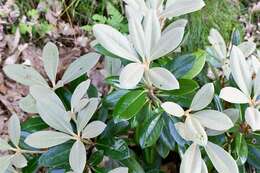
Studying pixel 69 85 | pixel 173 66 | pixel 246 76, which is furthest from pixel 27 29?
pixel 246 76

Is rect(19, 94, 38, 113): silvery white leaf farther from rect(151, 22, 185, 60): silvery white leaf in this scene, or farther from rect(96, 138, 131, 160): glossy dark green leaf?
rect(151, 22, 185, 60): silvery white leaf

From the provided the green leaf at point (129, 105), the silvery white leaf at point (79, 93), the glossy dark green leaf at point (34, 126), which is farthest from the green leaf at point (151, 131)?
the glossy dark green leaf at point (34, 126)

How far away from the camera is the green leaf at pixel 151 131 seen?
36.8 inches

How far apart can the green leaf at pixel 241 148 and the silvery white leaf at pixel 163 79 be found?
0.21 m

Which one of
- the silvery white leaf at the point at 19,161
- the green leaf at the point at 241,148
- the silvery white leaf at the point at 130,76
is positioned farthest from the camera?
the silvery white leaf at the point at 19,161

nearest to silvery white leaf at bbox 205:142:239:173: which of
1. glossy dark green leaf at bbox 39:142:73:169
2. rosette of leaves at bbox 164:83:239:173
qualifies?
rosette of leaves at bbox 164:83:239:173

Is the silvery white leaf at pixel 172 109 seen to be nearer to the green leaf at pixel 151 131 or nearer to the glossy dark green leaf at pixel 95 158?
the green leaf at pixel 151 131

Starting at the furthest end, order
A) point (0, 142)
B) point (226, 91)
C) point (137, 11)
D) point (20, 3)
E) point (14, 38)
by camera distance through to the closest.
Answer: point (20, 3)
point (14, 38)
point (0, 142)
point (137, 11)
point (226, 91)

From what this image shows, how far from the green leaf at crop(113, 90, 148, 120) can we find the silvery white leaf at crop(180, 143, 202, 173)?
0.47ft

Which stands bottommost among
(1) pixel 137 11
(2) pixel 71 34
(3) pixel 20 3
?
(2) pixel 71 34

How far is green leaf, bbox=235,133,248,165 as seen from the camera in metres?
0.90

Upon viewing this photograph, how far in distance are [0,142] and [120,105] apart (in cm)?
33

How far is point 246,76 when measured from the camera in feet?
2.87

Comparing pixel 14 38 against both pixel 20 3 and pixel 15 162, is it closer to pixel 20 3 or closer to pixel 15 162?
pixel 20 3
